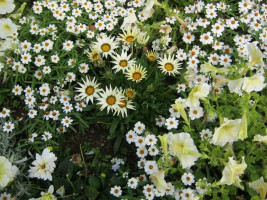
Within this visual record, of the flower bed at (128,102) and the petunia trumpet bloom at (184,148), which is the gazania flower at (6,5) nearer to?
the flower bed at (128,102)

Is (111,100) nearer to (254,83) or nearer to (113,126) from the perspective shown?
(113,126)

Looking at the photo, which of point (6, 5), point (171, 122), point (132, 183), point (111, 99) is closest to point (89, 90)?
point (111, 99)

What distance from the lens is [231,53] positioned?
10.8 ft

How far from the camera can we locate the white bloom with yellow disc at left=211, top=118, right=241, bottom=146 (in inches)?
77.4

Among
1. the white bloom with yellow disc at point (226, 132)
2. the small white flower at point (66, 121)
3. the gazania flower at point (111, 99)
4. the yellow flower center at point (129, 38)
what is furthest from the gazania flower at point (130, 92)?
the white bloom with yellow disc at point (226, 132)

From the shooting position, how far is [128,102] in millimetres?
2646

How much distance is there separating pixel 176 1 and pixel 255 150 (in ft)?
6.80

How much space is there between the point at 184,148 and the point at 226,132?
312 mm

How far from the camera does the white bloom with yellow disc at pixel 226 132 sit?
197cm

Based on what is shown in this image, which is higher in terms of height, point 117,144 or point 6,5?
point 6,5

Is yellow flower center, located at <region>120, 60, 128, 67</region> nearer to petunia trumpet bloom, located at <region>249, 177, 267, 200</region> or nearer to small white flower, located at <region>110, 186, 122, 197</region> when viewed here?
small white flower, located at <region>110, 186, 122, 197</region>

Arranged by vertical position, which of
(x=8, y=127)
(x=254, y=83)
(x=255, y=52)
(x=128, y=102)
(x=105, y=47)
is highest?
(x=255, y=52)

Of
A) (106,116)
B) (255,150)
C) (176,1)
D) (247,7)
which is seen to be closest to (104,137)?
(106,116)

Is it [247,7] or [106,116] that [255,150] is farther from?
[247,7]
